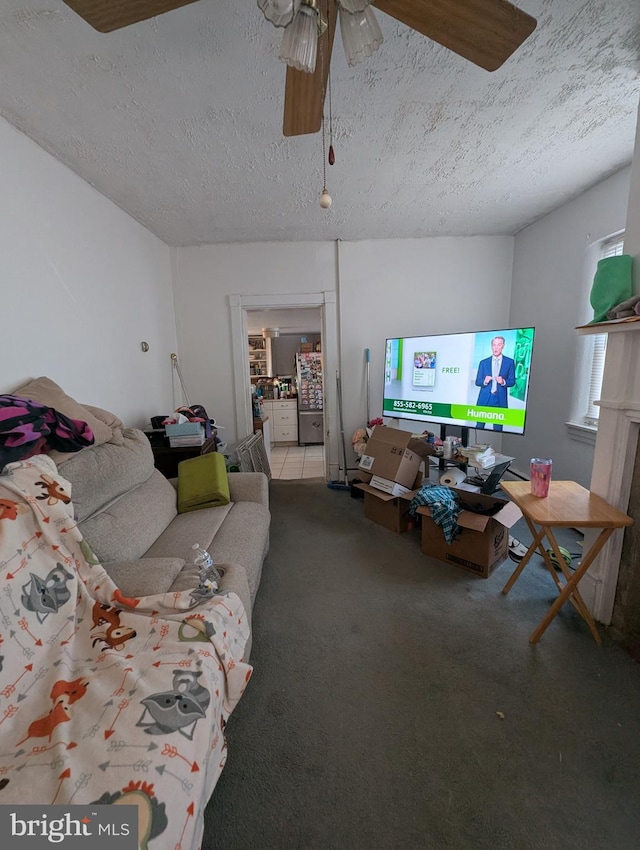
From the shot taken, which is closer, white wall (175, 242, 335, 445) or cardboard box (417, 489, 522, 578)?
cardboard box (417, 489, 522, 578)

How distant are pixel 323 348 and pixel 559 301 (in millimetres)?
2053

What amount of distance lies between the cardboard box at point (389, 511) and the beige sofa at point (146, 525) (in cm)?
94

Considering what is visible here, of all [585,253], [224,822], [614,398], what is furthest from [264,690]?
[585,253]

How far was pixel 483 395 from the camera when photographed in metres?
2.52

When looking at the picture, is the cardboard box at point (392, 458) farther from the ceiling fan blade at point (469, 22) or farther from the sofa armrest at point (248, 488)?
the ceiling fan blade at point (469, 22)

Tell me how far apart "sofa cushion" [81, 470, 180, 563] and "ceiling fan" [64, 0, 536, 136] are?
1598mm

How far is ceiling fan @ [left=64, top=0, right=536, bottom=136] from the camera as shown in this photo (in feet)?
2.79

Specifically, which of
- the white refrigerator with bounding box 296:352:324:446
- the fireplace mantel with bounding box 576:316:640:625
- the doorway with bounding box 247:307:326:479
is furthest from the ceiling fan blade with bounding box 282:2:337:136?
the white refrigerator with bounding box 296:352:324:446

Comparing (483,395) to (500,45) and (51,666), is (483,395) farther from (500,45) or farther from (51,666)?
(51,666)

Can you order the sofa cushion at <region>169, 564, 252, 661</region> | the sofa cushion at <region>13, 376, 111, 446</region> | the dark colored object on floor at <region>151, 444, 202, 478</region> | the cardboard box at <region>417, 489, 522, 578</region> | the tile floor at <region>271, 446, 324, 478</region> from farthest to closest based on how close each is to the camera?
the tile floor at <region>271, 446, 324, 478</region>
the dark colored object on floor at <region>151, 444, 202, 478</region>
the cardboard box at <region>417, 489, 522, 578</region>
the sofa cushion at <region>13, 376, 111, 446</region>
the sofa cushion at <region>169, 564, 252, 661</region>

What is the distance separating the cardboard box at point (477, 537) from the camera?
1989 millimetres

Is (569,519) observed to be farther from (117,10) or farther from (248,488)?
(117,10)

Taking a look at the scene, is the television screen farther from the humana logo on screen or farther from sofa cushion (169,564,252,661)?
sofa cushion (169,564,252,661)

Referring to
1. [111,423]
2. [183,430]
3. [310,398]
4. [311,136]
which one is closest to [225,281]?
[183,430]
